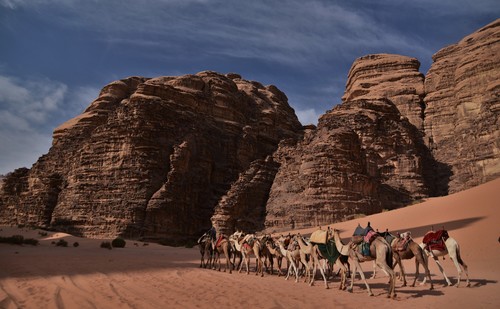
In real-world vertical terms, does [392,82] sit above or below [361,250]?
above

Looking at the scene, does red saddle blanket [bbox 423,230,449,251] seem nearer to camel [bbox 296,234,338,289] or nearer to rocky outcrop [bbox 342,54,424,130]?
camel [bbox 296,234,338,289]

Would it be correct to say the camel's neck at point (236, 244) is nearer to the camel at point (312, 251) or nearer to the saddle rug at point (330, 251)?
the camel at point (312, 251)

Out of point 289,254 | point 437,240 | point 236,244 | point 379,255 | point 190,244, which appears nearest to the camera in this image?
point 379,255

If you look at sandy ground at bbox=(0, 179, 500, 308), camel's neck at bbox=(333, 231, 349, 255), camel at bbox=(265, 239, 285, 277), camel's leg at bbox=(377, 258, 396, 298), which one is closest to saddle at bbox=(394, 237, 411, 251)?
sandy ground at bbox=(0, 179, 500, 308)

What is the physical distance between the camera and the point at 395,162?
46.6 metres

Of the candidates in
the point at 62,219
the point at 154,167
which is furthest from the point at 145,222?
the point at 62,219

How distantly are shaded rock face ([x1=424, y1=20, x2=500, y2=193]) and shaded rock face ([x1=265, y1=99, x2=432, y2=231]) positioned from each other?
495 cm

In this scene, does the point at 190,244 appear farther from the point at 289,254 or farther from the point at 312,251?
the point at 312,251

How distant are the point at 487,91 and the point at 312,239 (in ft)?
180

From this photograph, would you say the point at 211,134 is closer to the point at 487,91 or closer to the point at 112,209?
the point at 112,209

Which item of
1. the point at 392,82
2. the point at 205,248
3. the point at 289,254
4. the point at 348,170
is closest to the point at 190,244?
the point at 348,170

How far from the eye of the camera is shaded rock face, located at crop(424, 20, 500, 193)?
45062 mm

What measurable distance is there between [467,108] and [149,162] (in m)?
48.3

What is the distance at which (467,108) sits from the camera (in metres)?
57.6
